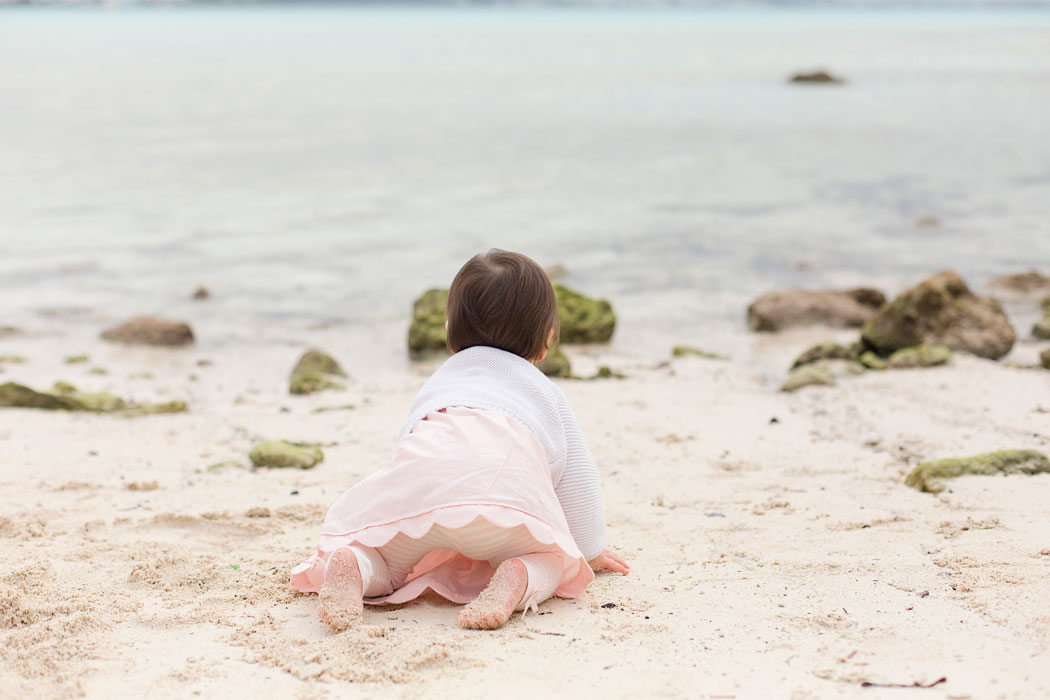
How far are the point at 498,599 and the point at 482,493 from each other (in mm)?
289

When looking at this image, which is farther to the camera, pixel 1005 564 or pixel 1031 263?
pixel 1031 263

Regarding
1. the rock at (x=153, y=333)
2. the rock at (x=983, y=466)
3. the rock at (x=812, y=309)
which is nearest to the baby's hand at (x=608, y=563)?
the rock at (x=983, y=466)

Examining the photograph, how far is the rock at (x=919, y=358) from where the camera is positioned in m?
6.06

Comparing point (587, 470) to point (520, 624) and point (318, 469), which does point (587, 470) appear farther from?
point (318, 469)

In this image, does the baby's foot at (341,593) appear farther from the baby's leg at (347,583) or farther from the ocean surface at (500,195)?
the ocean surface at (500,195)

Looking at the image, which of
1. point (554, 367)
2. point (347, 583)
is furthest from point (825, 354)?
point (347, 583)

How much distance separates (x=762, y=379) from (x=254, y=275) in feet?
18.5

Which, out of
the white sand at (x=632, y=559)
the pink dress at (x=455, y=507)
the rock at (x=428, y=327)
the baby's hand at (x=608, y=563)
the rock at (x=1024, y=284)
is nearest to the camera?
the white sand at (x=632, y=559)

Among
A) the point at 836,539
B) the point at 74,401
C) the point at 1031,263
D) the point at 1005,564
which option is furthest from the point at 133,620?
the point at 1031,263

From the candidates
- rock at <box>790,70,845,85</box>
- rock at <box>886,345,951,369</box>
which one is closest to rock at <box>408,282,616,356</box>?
rock at <box>886,345,951,369</box>

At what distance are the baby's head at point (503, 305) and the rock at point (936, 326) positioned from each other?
4.03 metres

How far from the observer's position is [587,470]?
122 inches

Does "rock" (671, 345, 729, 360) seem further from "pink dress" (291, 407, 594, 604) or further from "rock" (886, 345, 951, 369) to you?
"pink dress" (291, 407, 594, 604)

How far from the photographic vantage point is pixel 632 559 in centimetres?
332
